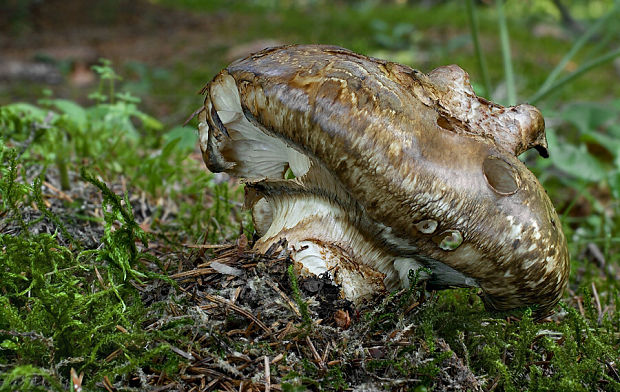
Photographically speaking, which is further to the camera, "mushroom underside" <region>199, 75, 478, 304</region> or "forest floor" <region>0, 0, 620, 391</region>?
"mushroom underside" <region>199, 75, 478, 304</region>

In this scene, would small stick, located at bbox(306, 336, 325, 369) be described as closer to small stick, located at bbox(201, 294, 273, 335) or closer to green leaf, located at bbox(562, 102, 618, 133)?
small stick, located at bbox(201, 294, 273, 335)

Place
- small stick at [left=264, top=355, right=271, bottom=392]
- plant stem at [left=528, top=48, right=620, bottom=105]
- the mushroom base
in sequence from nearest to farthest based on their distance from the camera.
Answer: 1. small stick at [left=264, top=355, right=271, bottom=392]
2. the mushroom base
3. plant stem at [left=528, top=48, right=620, bottom=105]

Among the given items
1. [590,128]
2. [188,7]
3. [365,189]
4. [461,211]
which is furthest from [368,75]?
[188,7]

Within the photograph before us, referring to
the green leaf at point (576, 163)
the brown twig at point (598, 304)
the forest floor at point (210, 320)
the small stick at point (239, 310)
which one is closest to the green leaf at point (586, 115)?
the green leaf at point (576, 163)

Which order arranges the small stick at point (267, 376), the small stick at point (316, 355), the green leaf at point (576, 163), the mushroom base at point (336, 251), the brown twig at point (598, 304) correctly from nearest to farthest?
the small stick at point (267, 376), the small stick at point (316, 355), the mushroom base at point (336, 251), the brown twig at point (598, 304), the green leaf at point (576, 163)

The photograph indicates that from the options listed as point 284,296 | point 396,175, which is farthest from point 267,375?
point 396,175

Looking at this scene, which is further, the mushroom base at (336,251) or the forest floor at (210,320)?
the mushroom base at (336,251)

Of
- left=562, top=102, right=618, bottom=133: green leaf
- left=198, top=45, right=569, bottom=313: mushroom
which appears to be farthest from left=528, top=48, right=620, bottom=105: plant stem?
left=198, top=45, right=569, bottom=313: mushroom

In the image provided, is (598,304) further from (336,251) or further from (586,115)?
(586,115)

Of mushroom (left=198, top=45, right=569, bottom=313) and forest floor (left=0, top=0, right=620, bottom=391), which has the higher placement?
mushroom (left=198, top=45, right=569, bottom=313)

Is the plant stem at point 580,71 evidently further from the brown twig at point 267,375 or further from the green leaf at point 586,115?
the brown twig at point 267,375
